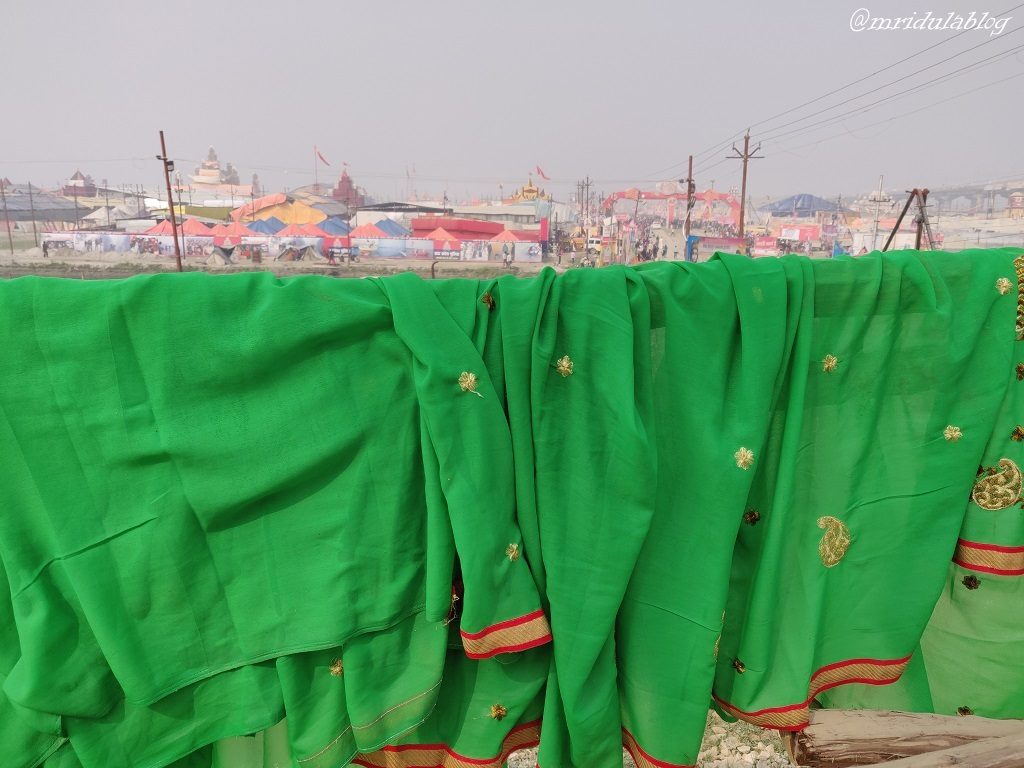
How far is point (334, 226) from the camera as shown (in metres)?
27.2

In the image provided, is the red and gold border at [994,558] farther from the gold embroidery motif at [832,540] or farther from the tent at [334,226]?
the tent at [334,226]

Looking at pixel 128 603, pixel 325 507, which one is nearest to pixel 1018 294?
pixel 325 507

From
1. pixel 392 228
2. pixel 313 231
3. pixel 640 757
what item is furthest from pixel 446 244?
pixel 640 757

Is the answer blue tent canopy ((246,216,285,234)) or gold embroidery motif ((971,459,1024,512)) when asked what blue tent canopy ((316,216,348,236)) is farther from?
gold embroidery motif ((971,459,1024,512))

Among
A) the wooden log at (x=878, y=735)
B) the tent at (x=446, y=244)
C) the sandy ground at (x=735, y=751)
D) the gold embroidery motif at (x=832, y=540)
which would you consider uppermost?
the tent at (x=446, y=244)

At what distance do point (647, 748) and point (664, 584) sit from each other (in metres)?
0.34

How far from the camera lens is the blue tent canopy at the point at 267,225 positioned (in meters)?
26.3

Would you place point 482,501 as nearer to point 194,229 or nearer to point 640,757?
point 640,757

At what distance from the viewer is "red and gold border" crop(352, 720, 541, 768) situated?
50.0 inches

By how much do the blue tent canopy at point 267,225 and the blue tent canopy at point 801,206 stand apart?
3043 cm

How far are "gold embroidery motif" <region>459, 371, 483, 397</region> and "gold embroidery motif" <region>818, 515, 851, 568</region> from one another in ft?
2.55

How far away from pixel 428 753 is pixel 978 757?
1050 millimetres

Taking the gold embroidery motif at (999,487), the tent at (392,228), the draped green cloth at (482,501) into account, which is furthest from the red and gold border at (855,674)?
the tent at (392,228)

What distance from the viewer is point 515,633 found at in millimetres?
1062
